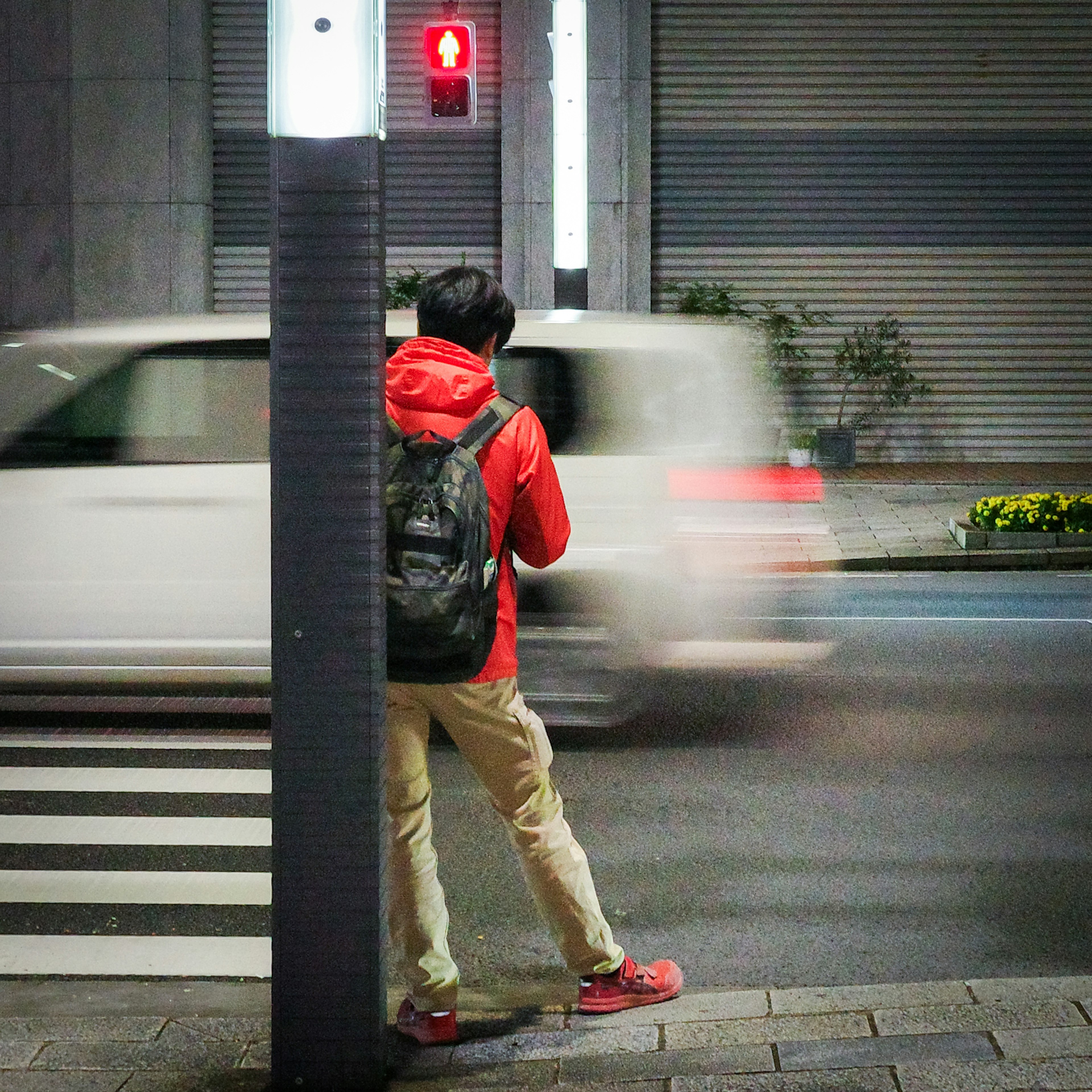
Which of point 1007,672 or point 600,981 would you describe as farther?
point 1007,672

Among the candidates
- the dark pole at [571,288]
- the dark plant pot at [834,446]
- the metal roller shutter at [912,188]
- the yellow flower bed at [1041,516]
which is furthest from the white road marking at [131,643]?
the metal roller shutter at [912,188]

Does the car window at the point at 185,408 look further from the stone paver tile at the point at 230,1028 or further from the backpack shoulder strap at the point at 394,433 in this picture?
the stone paver tile at the point at 230,1028

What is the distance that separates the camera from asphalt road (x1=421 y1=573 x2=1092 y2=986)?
4414mm

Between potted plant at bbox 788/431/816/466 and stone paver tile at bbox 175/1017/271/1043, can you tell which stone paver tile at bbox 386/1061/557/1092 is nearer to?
stone paver tile at bbox 175/1017/271/1043

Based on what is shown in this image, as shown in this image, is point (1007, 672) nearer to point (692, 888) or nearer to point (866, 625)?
point (866, 625)

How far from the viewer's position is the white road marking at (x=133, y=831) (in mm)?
5391

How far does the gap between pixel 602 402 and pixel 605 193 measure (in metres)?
13.6

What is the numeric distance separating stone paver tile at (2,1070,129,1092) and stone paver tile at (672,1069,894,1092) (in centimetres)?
115

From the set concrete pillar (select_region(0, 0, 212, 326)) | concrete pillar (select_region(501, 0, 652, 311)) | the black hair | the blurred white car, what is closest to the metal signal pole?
the black hair

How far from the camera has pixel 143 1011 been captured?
3.89 m

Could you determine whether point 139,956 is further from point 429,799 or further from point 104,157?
point 104,157

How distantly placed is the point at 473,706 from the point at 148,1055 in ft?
3.38

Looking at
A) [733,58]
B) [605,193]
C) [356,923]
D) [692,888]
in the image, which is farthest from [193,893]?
[733,58]

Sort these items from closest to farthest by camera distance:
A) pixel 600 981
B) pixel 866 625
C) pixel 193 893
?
pixel 600 981, pixel 193 893, pixel 866 625
